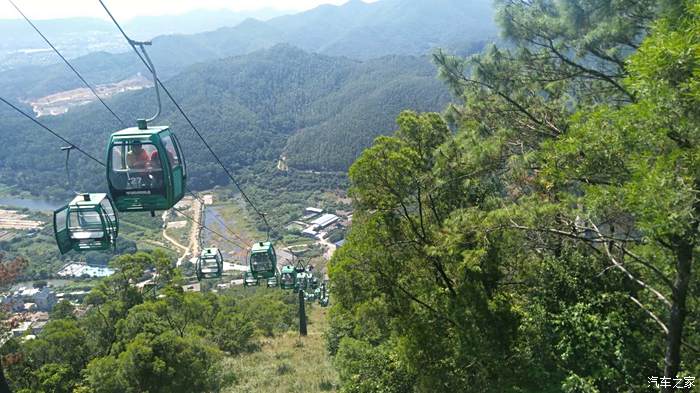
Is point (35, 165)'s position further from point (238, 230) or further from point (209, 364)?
point (209, 364)

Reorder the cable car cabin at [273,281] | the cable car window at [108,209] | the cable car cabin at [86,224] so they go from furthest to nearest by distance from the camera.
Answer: the cable car cabin at [273,281] < the cable car window at [108,209] < the cable car cabin at [86,224]

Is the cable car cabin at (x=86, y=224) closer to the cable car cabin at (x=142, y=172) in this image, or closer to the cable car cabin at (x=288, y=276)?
the cable car cabin at (x=142, y=172)

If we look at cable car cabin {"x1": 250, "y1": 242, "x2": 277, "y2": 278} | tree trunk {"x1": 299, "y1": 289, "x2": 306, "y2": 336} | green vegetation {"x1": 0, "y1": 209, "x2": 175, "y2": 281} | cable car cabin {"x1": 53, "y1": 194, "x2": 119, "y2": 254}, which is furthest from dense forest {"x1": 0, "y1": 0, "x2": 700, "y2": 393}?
green vegetation {"x1": 0, "y1": 209, "x2": 175, "y2": 281}

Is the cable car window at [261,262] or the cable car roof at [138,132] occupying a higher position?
the cable car roof at [138,132]

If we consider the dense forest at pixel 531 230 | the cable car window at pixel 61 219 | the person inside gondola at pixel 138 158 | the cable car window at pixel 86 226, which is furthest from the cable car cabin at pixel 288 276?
the person inside gondola at pixel 138 158

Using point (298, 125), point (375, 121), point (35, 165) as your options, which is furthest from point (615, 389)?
point (298, 125)

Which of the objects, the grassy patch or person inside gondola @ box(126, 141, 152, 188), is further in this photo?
the grassy patch

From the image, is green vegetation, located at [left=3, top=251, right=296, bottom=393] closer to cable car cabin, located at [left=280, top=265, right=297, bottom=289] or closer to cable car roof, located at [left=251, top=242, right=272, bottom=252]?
cable car roof, located at [left=251, top=242, right=272, bottom=252]
